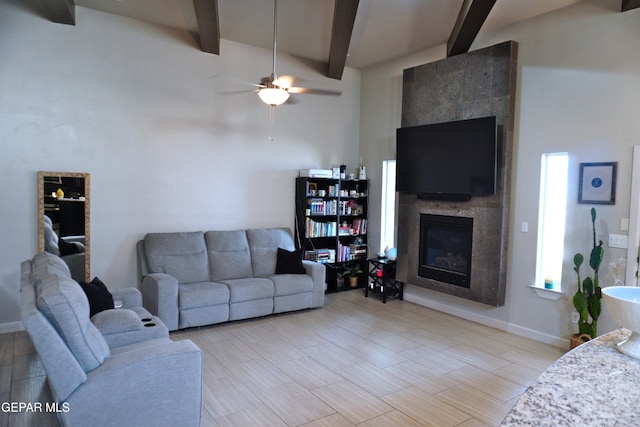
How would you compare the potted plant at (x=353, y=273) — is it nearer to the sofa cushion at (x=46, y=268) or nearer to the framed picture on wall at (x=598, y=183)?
the framed picture on wall at (x=598, y=183)

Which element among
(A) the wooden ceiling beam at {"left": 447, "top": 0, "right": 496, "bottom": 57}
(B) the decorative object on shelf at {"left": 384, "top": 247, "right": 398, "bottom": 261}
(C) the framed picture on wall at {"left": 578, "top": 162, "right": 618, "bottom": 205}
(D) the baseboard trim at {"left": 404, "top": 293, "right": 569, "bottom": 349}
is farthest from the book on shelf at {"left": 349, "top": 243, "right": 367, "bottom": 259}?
(C) the framed picture on wall at {"left": 578, "top": 162, "right": 618, "bottom": 205}

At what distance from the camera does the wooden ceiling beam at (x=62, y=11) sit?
417cm

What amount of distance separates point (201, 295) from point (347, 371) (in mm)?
1965

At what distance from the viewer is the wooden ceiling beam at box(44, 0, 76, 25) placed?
417cm

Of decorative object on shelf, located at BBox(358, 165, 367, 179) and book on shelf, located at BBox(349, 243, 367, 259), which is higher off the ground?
decorative object on shelf, located at BBox(358, 165, 367, 179)

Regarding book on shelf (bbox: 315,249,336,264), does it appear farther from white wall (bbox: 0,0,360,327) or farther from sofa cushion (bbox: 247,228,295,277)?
white wall (bbox: 0,0,360,327)

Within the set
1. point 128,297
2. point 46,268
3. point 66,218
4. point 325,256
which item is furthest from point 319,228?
point 46,268

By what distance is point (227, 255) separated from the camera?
540 cm

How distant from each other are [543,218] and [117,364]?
4.51 m

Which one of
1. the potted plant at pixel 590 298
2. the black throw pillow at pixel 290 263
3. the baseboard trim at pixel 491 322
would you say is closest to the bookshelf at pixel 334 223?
the black throw pillow at pixel 290 263

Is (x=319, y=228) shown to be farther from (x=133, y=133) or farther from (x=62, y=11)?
(x=62, y=11)

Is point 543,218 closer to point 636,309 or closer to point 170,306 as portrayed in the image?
point 636,309

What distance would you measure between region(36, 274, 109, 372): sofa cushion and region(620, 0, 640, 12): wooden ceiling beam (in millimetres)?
5265

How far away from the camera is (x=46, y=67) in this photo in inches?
176
